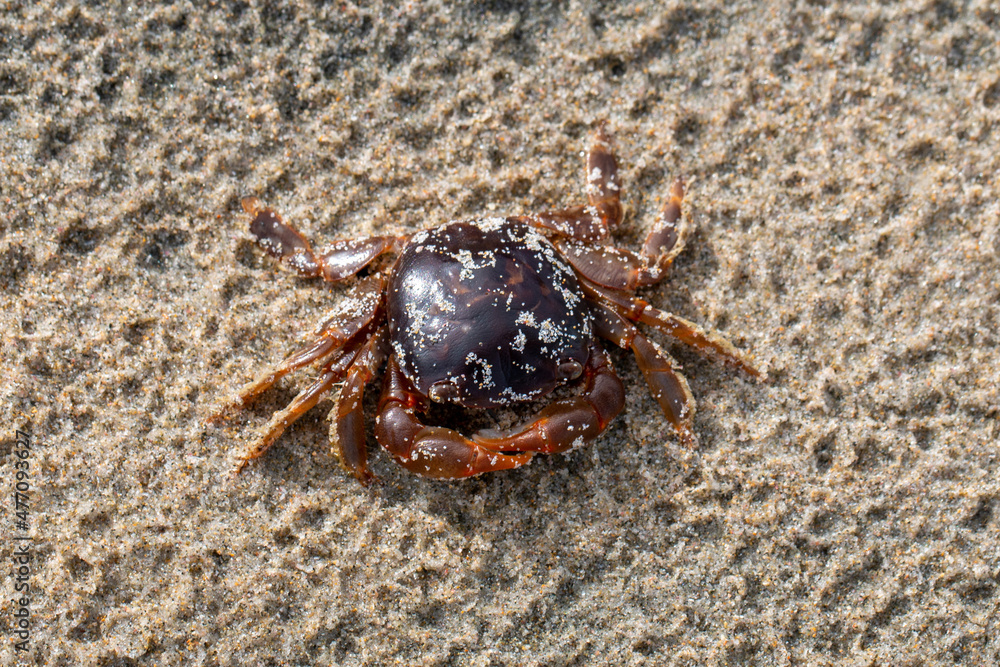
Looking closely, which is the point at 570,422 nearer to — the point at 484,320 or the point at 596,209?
the point at 484,320

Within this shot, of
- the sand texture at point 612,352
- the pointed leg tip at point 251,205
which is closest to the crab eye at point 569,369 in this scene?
the sand texture at point 612,352

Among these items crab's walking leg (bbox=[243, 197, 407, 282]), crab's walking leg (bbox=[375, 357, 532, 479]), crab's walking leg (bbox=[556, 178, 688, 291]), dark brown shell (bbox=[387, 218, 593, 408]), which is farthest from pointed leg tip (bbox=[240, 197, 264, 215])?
→ crab's walking leg (bbox=[556, 178, 688, 291])

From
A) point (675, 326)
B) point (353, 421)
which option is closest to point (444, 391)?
point (353, 421)

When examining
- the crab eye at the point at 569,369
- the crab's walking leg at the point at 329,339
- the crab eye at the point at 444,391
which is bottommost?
the crab eye at the point at 569,369

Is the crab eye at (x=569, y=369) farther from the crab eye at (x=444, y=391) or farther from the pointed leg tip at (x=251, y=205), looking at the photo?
the pointed leg tip at (x=251, y=205)

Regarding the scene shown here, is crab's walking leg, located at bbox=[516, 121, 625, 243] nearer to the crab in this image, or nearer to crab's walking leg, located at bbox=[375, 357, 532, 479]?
the crab

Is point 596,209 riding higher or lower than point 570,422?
higher

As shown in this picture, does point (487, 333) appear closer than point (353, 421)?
Yes
